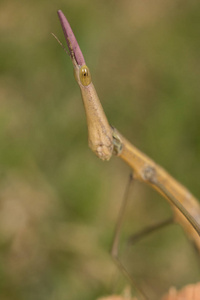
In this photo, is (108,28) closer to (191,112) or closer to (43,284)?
Result: (191,112)

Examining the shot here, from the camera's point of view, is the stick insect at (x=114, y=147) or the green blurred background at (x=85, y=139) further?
the green blurred background at (x=85, y=139)

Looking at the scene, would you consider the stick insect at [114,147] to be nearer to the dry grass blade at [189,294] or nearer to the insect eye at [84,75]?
the insect eye at [84,75]

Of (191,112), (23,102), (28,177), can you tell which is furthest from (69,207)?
(191,112)

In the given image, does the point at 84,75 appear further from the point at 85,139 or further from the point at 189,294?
the point at 85,139

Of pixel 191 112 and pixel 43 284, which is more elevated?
pixel 191 112

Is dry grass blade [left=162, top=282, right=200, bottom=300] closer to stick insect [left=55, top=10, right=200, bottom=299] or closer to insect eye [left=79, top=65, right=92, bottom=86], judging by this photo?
stick insect [left=55, top=10, right=200, bottom=299]

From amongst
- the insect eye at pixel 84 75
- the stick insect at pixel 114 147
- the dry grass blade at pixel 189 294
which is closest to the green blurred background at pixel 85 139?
the stick insect at pixel 114 147
